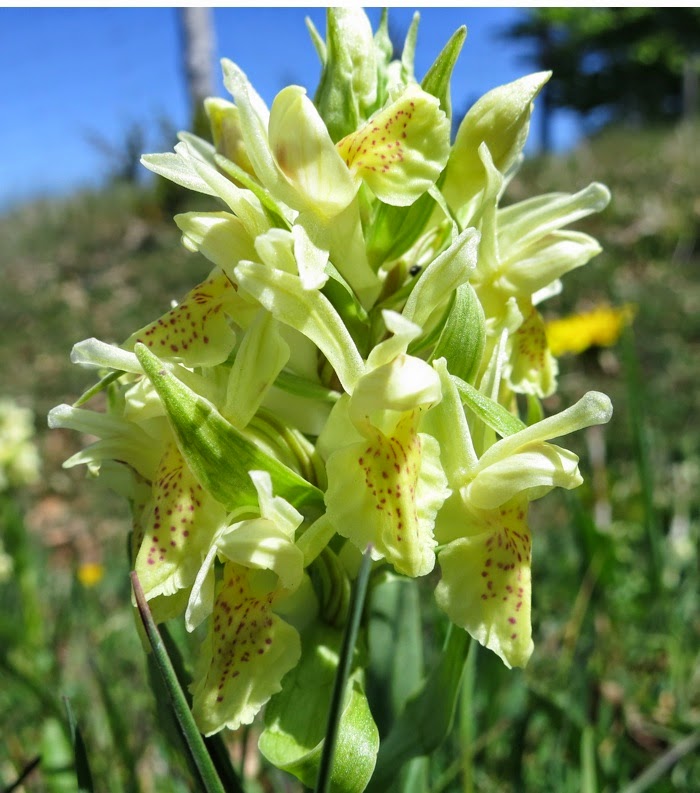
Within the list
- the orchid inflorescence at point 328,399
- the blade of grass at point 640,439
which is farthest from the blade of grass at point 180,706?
the blade of grass at point 640,439

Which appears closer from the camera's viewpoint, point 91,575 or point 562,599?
point 562,599

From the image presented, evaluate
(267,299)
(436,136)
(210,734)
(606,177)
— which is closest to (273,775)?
(210,734)

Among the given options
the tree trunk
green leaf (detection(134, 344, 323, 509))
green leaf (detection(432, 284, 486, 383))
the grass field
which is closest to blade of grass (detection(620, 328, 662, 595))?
the grass field

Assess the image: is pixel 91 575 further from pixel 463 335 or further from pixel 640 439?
pixel 463 335

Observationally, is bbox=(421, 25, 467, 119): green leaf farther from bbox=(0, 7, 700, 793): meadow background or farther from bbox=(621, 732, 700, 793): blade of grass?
bbox=(621, 732, 700, 793): blade of grass

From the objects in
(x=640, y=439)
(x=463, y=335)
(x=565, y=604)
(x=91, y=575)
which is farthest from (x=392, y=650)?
(x=91, y=575)

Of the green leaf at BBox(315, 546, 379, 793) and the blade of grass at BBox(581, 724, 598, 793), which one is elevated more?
the green leaf at BBox(315, 546, 379, 793)

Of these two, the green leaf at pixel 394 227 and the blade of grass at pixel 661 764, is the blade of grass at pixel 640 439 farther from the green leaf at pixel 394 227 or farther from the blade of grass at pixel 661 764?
the green leaf at pixel 394 227
